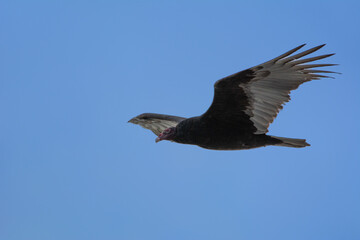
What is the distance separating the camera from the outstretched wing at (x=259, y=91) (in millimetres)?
5312

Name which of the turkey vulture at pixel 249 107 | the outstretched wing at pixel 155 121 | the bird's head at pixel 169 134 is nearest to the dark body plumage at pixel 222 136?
the turkey vulture at pixel 249 107

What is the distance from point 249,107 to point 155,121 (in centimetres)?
228

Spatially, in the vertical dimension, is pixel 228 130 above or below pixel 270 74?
below

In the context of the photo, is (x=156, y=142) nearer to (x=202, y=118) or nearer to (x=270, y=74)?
(x=202, y=118)

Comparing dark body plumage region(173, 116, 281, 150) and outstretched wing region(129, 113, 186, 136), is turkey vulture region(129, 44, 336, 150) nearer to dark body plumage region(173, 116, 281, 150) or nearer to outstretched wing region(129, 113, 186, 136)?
dark body plumage region(173, 116, 281, 150)

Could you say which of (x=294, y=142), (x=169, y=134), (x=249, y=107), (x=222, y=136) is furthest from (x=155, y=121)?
(x=294, y=142)

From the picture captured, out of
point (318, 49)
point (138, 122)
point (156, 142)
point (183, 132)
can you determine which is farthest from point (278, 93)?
point (138, 122)

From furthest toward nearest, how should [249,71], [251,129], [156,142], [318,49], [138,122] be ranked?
[138,122]
[156,142]
[251,129]
[249,71]
[318,49]

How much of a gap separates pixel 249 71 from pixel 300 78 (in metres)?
0.54

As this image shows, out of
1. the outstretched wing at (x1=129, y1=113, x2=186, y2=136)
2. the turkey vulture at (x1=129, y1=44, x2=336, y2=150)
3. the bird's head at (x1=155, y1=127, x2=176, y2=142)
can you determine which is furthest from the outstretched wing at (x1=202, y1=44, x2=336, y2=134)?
the outstretched wing at (x1=129, y1=113, x2=186, y2=136)

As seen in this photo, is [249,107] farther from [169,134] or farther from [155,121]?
[155,121]

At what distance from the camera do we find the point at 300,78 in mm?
5395

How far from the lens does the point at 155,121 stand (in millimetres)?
7594

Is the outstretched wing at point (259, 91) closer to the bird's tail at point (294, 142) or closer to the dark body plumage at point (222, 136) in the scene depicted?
the dark body plumage at point (222, 136)
